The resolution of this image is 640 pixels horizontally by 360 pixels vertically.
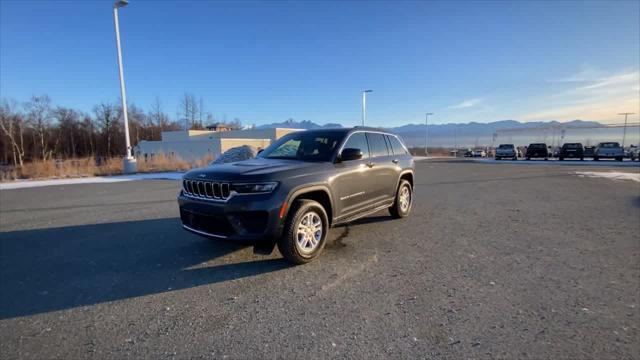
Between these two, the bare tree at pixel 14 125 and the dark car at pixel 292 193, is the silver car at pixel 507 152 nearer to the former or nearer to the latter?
the dark car at pixel 292 193

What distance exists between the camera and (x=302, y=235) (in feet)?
13.5

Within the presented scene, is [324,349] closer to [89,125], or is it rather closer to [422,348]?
[422,348]

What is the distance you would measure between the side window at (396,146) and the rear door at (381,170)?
0.23 metres

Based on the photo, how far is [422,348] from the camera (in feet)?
8.03

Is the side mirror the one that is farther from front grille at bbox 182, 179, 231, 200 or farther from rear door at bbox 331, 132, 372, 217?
front grille at bbox 182, 179, 231, 200

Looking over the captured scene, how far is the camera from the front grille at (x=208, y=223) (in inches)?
149

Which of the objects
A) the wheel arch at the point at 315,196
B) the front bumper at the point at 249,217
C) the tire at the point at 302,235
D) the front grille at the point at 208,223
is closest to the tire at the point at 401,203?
the wheel arch at the point at 315,196

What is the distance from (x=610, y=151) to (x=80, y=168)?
4310cm

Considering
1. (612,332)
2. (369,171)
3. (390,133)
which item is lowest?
(612,332)

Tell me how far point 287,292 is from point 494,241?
11.7ft

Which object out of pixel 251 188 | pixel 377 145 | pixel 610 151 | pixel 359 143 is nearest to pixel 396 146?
pixel 377 145

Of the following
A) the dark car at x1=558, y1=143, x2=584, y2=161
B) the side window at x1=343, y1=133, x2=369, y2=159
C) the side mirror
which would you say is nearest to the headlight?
the side mirror

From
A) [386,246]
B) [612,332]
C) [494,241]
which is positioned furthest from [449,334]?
[494,241]

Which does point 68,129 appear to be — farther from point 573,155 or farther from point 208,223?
point 573,155
